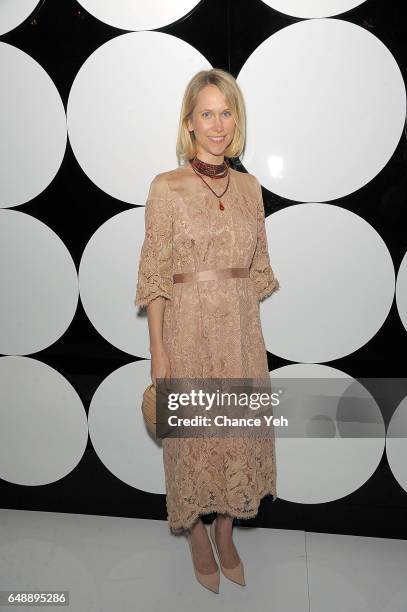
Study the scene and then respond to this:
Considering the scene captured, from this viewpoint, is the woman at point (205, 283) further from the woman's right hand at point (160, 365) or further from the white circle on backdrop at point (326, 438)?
the white circle on backdrop at point (326, 438)

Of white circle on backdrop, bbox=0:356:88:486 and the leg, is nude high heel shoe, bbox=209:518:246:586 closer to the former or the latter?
the leg

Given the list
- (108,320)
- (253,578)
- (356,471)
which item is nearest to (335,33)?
(108,320)

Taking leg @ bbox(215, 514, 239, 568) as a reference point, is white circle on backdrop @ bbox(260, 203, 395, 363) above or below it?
above

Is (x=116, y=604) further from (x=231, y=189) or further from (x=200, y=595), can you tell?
(x=231, y=189)

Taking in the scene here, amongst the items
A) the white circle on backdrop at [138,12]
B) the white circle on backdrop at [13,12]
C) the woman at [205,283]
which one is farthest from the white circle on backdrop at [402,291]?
the white circle on backdrop at [13,12]

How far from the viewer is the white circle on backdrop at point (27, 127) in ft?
7.31

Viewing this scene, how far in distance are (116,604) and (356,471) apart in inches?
42.1

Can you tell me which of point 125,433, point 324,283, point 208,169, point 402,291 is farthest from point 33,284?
point 402,291

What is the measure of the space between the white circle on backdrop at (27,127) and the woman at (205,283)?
2.07 feet

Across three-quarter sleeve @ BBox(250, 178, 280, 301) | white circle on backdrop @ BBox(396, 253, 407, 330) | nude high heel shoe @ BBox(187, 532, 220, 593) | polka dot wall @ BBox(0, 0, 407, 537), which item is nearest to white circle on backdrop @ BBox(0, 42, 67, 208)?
polka dot wall @ BBox(0, 0, 407, 537)

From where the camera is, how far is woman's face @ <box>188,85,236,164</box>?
5.92 feet

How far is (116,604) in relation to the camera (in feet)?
6.40

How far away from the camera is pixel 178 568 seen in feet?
7.04

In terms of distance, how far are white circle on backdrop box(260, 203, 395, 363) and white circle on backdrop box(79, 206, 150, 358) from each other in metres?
0.53
